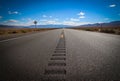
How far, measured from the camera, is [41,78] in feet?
8.36

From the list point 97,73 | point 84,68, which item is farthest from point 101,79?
point 84,68

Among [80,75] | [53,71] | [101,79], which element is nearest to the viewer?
[101,79]

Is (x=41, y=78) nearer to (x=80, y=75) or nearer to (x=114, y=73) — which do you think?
(x=80, y=75)

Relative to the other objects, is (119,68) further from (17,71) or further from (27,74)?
(17,71)

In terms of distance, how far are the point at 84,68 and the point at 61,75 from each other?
0.82 metres

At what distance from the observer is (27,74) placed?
2781mm

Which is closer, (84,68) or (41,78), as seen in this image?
(41,78)

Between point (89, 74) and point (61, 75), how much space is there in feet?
2.35

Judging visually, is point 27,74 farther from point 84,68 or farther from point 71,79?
point 84,68

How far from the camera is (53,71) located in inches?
117

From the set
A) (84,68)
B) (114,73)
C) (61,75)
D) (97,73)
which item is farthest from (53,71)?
(114,73)

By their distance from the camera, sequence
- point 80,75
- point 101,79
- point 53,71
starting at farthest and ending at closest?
point 53,71, point 80,75, point 101,79

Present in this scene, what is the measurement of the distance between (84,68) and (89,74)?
411mm

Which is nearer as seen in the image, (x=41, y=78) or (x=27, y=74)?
(x=41, y=78)
